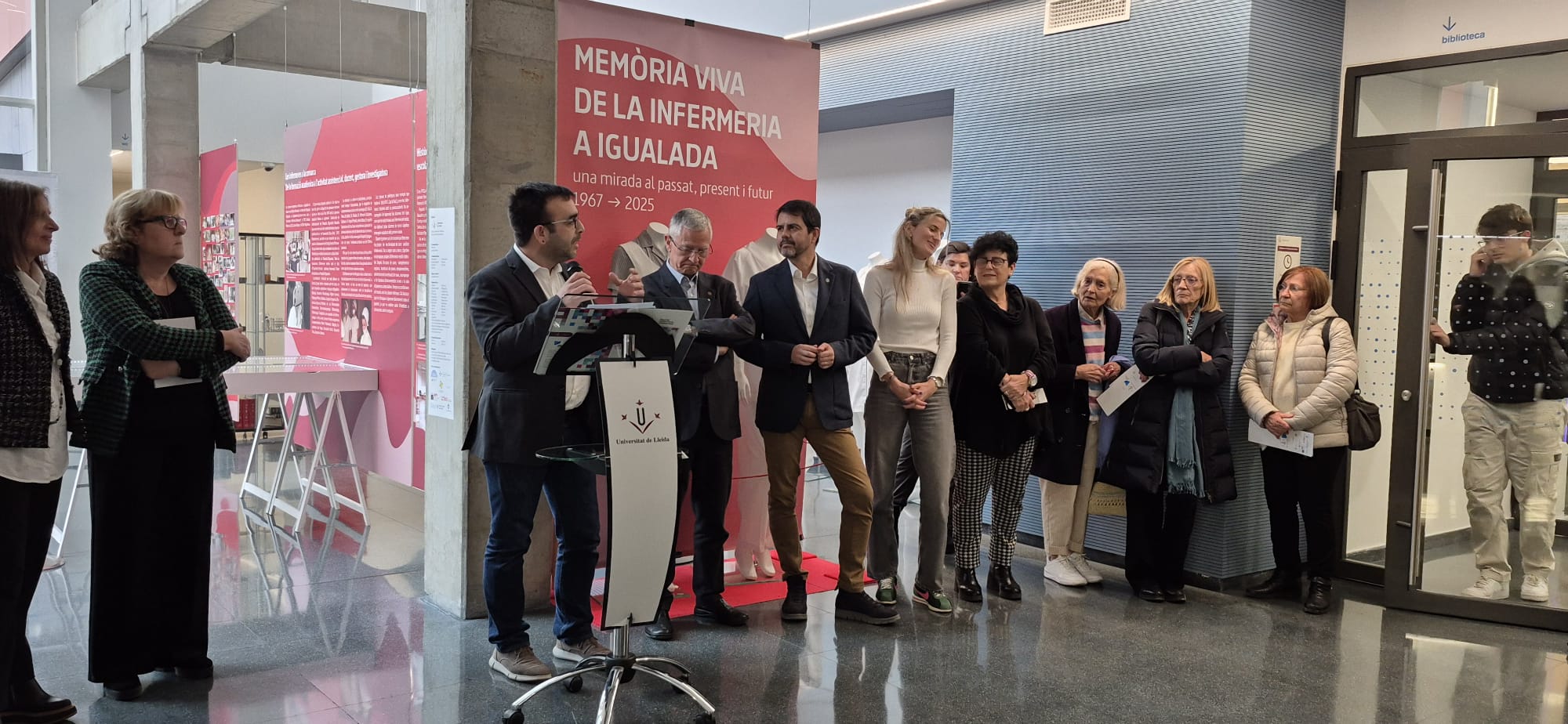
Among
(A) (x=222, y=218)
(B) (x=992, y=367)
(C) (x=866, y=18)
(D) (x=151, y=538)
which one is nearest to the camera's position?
(D) (x=151, y=538)

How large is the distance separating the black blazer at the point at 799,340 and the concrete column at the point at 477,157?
1.02 metres

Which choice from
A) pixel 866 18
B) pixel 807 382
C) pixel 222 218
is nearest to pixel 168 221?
pixel 807 382

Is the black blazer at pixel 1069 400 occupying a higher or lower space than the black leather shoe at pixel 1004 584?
higher

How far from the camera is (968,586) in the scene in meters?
4.92

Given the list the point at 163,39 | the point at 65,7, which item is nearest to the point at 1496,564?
the point at 163,39

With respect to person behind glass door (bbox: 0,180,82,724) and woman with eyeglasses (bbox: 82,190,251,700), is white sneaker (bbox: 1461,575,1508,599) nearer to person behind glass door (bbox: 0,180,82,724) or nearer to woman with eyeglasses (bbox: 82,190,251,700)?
woman with eyeglasses (bbox: 82,190,251,700)

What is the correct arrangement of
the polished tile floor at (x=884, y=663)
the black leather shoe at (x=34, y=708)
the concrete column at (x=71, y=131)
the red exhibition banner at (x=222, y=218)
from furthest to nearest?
the concrete column at (x=71, y=131), the red exhibition banner at (x=222, y=218), the polished tile floor at (x=884, y=663), the black leather shoe at (x=34, y=708)

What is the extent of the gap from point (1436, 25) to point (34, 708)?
6.13 m

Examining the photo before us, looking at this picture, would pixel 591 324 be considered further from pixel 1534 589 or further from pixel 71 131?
pixel 71 131

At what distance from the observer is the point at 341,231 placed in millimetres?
5785

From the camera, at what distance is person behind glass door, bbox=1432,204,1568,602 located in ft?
15.5

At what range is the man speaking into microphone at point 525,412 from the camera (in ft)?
11.0

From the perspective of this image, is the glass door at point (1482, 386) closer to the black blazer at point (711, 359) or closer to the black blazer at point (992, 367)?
the black blazer at point (992, 367)

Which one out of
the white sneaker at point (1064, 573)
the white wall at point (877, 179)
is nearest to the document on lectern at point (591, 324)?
the white sneaker at point (1064, 573)
